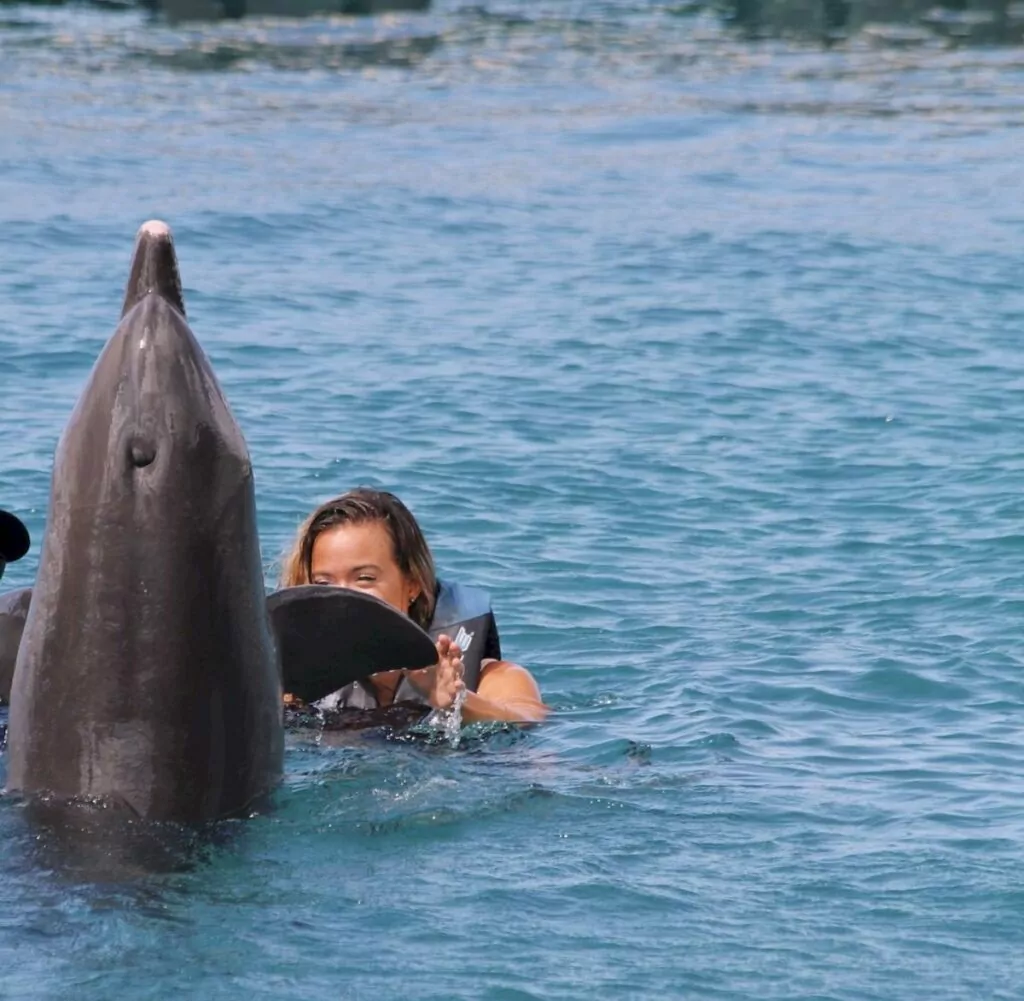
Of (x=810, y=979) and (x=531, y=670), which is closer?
(x=810, y=979)

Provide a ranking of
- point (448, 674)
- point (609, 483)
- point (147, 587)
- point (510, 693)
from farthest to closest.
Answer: point (609, 483) < point (510, 693) < point (448, 674) < point (147, 587)

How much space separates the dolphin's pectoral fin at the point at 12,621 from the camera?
646cm

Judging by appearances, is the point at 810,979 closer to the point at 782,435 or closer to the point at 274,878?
the point at 274,878

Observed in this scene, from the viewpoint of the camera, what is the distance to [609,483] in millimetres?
12211

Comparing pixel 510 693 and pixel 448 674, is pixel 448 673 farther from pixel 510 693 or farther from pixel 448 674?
pixel 510 693

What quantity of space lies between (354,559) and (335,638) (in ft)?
4.50

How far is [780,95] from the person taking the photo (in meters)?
29.7

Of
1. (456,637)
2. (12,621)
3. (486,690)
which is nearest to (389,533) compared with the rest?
(456,637)

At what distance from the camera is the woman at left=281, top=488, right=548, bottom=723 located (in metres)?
7.87

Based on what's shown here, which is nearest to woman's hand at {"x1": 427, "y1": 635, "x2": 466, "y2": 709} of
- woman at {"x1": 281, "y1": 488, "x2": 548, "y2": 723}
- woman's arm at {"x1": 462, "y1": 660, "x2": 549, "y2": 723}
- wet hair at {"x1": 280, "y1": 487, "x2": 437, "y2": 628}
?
woman at {"x1": 281, "y1": 488, "x2": 548, "y2": 723}

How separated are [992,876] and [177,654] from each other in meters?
2.71

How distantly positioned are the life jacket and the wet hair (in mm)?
65

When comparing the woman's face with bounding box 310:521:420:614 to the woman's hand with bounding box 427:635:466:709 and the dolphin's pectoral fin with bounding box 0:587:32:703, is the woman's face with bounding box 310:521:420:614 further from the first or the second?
the dolphin's pectoral fin with bounding box 0:587:32:703

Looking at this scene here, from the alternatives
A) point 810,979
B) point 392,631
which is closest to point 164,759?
point 392,631
